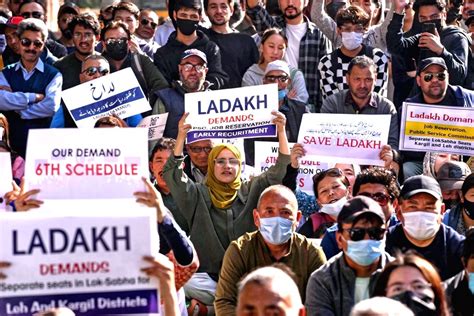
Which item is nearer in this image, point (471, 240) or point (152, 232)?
point (152, 232)

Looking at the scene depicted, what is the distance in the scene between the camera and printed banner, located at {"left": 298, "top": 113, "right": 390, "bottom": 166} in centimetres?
1234

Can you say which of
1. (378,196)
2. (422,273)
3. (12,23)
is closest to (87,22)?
(12,23)

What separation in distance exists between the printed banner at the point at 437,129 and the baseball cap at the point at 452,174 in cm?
13

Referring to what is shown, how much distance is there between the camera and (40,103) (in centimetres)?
1354

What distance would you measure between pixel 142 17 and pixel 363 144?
461 cm

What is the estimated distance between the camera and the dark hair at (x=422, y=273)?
24.7 ft

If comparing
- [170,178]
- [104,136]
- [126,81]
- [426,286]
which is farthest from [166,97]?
[426,286]

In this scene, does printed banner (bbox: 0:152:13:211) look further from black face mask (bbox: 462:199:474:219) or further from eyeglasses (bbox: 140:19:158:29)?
eyeglasses (bbox: 140:19:158:29)

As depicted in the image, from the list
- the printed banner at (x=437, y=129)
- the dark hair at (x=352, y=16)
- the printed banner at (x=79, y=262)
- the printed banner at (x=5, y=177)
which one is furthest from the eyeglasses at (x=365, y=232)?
the dark hair at (x=352, y=16)

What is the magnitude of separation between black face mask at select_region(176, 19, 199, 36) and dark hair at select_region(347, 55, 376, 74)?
1698 mm

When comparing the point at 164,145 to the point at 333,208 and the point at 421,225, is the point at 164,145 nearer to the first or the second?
the point at 333,208

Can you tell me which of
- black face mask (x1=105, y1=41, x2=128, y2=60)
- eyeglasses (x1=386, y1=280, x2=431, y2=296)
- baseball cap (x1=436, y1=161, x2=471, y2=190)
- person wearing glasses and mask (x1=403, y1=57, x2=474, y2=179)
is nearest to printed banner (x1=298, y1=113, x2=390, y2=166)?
baseball cap (x1=436, y1=161, x2=471, y2=190)

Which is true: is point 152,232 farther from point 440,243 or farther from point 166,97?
point 166,97

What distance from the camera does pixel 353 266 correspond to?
346 inches
